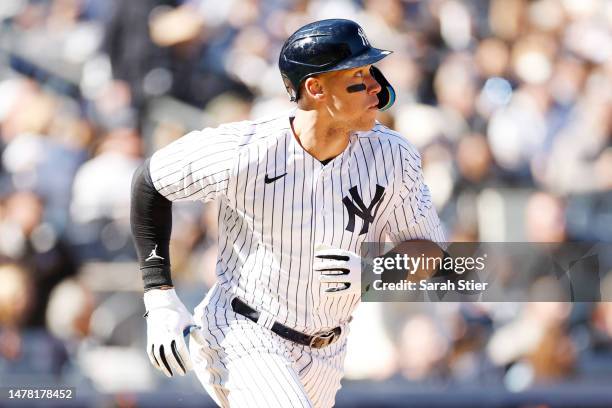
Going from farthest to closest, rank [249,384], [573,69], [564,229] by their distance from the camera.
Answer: [573,69] → [564,229] → [249,384]

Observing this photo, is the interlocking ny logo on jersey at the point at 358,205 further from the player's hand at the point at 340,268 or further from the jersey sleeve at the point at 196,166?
the jersey sleeve at the point at 196,166

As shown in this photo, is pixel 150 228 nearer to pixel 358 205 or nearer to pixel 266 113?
pixel 358 205

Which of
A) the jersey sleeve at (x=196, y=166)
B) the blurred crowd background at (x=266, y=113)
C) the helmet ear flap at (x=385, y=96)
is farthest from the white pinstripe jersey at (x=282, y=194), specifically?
the blurred crowd background at (x=266, y=113)

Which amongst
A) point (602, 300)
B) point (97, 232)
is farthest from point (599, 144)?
point (97, 232)

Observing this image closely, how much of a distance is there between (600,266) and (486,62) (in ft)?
4.49

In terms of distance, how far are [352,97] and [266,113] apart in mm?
2638

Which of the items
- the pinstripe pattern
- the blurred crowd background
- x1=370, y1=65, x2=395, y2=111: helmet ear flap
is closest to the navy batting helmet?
x1=370, y1=65, x2=395, y2=111: helmet ear flap

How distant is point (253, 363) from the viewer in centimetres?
306

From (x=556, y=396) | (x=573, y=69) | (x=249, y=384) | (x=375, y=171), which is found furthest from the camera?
(x=573, y=69)

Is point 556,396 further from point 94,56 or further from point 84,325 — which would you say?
point 94,56

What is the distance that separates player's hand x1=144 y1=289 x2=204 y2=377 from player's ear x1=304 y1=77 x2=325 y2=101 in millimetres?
788

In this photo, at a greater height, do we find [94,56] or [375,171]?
[94,56]

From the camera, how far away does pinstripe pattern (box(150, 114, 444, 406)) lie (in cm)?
313

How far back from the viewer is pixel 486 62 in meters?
5.97
